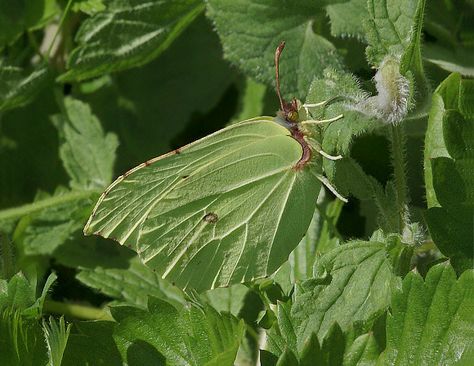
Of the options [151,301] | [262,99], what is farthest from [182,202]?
[262,99]

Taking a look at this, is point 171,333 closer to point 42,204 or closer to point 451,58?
point 42,204

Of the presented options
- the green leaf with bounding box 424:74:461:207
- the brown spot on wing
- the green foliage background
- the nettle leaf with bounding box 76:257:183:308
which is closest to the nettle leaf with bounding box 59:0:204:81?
the green foliage background

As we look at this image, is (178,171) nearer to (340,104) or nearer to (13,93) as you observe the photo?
(340,104)

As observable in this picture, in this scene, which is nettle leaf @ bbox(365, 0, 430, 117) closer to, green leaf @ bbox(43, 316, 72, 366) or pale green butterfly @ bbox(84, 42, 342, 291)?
pale green butterfly @ bbox(84, 42, 342, 291)

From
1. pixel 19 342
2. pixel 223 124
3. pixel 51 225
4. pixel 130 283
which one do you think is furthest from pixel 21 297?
pixel 223 124

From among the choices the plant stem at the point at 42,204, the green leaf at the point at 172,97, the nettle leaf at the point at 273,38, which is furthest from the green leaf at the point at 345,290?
the green leaf at the point at 172,97
